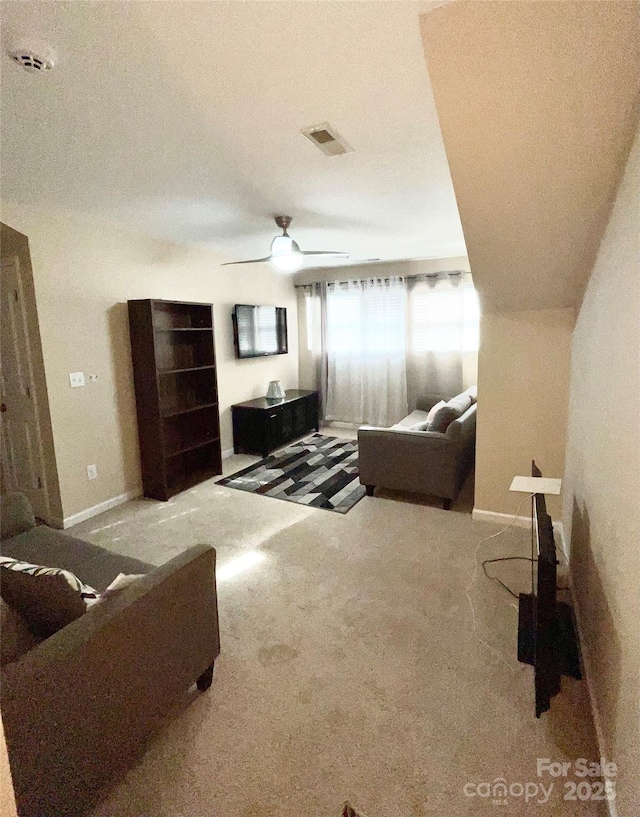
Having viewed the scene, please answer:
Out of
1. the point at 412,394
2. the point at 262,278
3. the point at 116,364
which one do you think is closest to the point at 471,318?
the point at 412,394

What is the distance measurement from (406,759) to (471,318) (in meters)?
4.68

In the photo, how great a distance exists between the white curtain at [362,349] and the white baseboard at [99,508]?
319cm

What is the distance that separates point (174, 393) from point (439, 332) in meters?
3.41

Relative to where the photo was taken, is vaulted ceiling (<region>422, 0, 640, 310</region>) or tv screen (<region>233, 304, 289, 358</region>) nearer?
vaulted ceiling (<region>422, 0, 640, 310</region>)

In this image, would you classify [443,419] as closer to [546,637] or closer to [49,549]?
[546,637]

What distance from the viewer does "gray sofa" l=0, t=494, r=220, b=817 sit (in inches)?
41.6

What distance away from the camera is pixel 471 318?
5.14 metres

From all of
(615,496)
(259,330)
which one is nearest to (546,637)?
(615,496)

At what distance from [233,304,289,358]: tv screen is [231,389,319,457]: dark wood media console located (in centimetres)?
67

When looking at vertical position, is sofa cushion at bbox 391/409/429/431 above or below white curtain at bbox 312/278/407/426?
below

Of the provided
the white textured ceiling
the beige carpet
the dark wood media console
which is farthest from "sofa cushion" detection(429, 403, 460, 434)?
the dark wood media console

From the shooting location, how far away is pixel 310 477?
13.8 feet

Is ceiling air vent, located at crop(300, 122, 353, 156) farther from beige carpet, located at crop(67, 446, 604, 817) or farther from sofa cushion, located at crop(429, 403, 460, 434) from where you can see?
beige carpet, located at crop(67, 446, 604, 817)

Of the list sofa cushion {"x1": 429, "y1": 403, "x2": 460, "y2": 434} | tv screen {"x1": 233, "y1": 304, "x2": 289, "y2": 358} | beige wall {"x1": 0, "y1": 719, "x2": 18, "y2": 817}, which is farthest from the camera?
tv screen {"x1": 233, "y1": 304, "x2": 289, "y2": 358}
